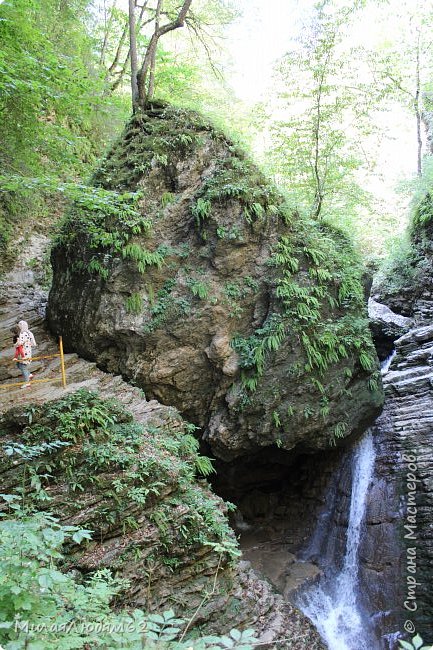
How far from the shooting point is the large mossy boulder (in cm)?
946

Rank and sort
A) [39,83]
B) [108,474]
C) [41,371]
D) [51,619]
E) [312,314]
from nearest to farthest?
[51,619] → [108,474] → [39,83] → [41,371] → [312,314]

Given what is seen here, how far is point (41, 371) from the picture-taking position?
29.6 ft

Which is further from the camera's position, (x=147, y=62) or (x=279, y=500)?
(x=279, y=500)

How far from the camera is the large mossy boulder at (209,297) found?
31.0ft

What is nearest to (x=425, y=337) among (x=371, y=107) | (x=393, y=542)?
(x=393, y=542)

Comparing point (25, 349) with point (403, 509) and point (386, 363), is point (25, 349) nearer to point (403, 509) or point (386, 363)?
point (403, 509)

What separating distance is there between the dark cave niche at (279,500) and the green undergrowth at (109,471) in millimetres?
4351

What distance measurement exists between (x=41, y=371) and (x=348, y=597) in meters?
8.16

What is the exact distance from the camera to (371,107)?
14352 mm

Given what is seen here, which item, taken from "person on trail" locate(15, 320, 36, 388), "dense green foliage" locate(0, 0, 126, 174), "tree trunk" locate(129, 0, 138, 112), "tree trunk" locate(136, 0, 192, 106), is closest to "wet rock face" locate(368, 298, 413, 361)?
"tree trunk" locate(136, 0, 192, 106)

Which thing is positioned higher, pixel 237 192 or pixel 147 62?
pixel 147 62

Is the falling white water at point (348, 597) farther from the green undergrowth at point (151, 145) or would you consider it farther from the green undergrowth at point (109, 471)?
the green undergrowth at point (151, 145)

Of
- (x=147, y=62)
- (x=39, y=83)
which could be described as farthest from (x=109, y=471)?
(x=147, y=62)

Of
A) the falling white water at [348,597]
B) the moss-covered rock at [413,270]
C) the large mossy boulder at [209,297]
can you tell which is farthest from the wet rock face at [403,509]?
the moss-covered rock at [413,270]
